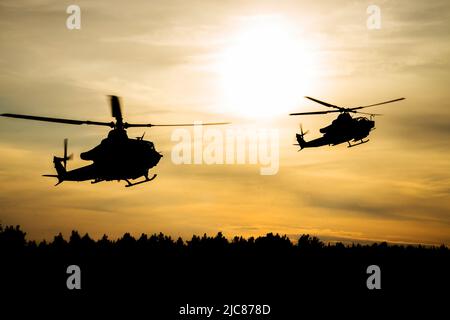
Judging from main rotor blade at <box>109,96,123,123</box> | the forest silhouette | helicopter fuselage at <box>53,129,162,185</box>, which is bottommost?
the forest silhouette

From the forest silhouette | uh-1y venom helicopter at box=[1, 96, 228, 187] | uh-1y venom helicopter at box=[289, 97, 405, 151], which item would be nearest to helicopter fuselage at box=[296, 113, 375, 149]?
uh-1y venom helicopter at box=[289, 97, 405, 151]

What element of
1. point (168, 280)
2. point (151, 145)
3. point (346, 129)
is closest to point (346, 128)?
point (346, 129)

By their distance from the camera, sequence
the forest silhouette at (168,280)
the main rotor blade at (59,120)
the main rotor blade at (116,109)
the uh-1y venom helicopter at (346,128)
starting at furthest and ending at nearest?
1. the forest silhouette at (168,280)
2. the uh-1y venom helicopter at (346,128)
3. the main rotor blade at (116,109)
4. the main rotor blade at (59,120)

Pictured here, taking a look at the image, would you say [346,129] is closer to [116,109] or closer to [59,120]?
[116,109]

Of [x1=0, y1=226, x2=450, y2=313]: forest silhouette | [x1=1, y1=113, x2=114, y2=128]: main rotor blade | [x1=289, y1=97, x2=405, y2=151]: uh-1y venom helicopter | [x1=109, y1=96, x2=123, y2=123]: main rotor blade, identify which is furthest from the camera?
[x1=0, y1=226, x2=450, y2=313]: forest silhouette

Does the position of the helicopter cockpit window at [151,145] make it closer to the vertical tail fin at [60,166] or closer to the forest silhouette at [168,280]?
the vertical tail fin at [60,166]

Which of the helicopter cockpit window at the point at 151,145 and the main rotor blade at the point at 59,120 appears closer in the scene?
the main rotor blade at the point at 59,120

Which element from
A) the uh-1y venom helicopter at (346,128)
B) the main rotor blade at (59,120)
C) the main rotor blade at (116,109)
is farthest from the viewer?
the uh-1y venom helicopter at (346,128)

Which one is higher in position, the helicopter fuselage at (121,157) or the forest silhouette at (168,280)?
the helicopter fuselage at (121,157)

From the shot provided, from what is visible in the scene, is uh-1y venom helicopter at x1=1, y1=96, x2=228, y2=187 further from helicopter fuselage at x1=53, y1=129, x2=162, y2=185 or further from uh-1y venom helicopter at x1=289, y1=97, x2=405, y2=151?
uh-1y venom helicopter at x1=289, y1=97, x2=405, y2=151

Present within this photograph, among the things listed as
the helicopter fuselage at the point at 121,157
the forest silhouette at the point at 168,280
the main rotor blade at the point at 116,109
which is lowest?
the forest silhouette at the point at 168,280

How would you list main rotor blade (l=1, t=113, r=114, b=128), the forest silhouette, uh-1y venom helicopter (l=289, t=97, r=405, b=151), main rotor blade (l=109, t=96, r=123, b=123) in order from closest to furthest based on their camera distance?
1. main rotor blade (l=1, t=113, r=114, b=128)
2. main rotor blade (l=109, t=96, r=123, b=123)
3. uh-1y venom helicopter (l=289, t=97, r=405, b=151)
4. the forest silhouette

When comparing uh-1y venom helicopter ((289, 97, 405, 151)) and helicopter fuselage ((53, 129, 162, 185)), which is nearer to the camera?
helicopter fuselage ((53, 129, 162, 185))

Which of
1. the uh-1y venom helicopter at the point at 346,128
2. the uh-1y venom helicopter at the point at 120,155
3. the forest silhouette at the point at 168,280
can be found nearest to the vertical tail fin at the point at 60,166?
the uh-1y venom helicopter at the point at 120,155
